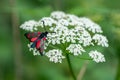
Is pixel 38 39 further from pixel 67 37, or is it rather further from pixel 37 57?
pixel 37 57

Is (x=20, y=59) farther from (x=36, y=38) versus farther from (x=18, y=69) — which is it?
(x=36, y=38)

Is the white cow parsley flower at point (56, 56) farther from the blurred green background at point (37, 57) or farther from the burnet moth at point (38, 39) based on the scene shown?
the blurred green background at point (37, 57)

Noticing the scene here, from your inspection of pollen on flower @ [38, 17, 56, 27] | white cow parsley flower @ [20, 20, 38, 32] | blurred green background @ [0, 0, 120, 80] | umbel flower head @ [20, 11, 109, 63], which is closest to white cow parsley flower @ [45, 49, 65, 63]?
umbel flower head @ [20, 11, 109, 63]

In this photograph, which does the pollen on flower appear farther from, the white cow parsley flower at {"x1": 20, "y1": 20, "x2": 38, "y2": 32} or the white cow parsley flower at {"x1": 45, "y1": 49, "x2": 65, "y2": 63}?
the white cow parsley flower at {"x1": 45, "y1": 49, "x2": 65, "y2": 63}

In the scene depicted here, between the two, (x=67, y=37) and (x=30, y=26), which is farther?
(x=30, y=26)

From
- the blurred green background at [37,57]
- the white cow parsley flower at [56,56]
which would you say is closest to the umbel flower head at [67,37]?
the white cow parsley flower at [56,56]

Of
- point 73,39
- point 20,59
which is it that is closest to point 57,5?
point 20,59

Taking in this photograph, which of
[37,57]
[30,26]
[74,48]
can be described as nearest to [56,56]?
[74,48]
